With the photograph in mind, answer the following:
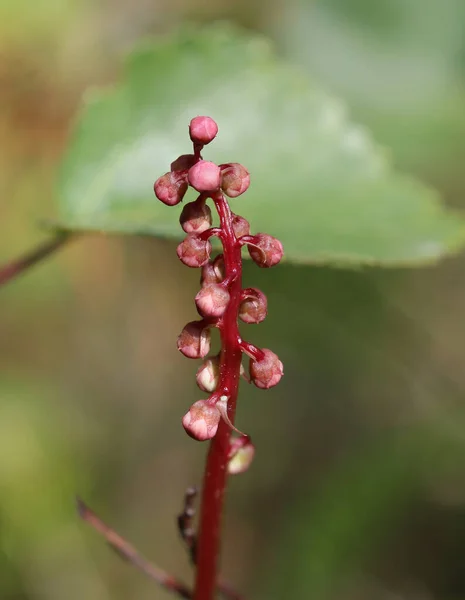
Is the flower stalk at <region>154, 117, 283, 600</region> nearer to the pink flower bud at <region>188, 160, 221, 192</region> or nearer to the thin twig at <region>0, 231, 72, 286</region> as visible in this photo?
the pink flower bud at <region>188, 160, 221, 192</region>

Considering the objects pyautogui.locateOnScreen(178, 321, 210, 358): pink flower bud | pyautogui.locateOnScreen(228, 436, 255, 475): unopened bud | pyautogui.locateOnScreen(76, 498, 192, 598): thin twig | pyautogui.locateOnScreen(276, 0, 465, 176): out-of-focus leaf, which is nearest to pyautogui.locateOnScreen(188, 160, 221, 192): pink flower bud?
pyautogui.locateOnScreen(178, 321, 210, 358): pink flower bud

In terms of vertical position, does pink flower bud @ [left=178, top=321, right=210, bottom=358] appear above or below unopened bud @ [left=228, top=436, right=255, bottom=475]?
above

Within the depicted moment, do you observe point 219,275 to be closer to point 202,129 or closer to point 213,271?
point 213,271

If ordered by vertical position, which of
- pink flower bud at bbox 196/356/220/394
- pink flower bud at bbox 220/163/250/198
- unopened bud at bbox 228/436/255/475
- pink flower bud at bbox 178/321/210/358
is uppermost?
pink flower bud at bbox 220/163/250/198

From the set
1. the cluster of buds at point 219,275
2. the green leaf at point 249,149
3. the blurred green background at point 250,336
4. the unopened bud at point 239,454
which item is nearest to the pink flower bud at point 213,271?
the cluster of buds at point 219,275

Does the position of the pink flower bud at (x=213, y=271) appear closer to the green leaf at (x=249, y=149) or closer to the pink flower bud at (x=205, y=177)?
the pink flower bud at (x=205, y=177)

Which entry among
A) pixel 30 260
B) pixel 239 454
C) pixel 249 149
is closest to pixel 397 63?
pixel 249 149

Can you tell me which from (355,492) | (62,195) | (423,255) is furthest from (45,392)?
(423,255)
